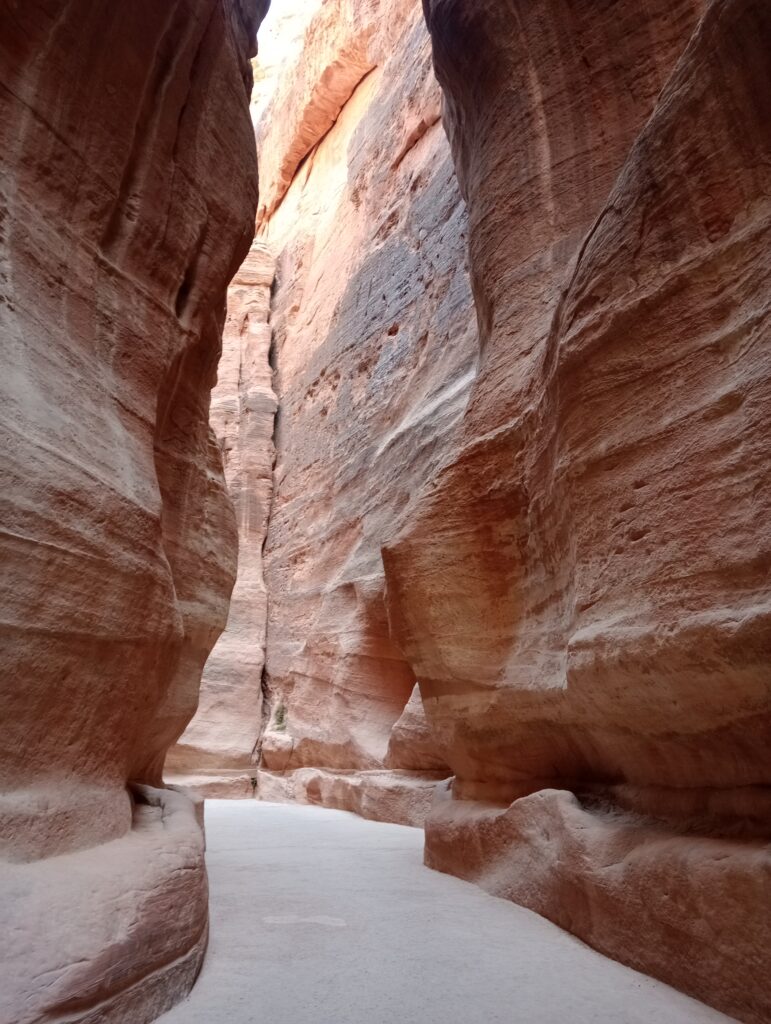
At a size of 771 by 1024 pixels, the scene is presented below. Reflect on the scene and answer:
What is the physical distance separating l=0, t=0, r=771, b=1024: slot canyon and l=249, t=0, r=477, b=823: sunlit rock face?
3.31 metres

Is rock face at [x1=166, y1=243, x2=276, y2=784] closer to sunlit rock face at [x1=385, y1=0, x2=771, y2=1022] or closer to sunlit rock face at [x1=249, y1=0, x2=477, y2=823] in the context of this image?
sunlit rock face at [x1=249, y1=0, x2=477, y2=823]

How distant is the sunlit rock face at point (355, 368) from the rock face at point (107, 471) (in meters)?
3.66

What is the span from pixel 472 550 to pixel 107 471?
256 centimetres

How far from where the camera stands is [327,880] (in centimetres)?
476

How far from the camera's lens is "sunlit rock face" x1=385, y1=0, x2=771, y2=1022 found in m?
2.76

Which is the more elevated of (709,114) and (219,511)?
(709,114)

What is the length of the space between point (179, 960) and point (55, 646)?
132cm

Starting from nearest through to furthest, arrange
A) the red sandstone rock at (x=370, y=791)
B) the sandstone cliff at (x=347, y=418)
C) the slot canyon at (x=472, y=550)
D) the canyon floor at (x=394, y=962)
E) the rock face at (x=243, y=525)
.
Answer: the canyon floor at (x=394, y=962), the slot canyon at (x=472, y=550), the red sandstone rock at (x=370, y=791), the sandstone cliff at (x=347, y=418), the rock face at (x=243, y=525)

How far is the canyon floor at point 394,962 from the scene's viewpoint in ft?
8.27

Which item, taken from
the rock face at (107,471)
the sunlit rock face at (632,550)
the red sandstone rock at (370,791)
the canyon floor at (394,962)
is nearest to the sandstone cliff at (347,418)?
the red sandstone rock at (370,791)

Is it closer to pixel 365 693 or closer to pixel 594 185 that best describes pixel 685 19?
pixel 594 185

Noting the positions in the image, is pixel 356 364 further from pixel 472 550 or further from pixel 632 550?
pixel 632 550

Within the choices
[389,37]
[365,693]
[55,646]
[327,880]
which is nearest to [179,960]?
[55,646]

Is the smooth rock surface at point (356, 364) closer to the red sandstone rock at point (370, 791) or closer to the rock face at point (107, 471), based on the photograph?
the red sandstone rock at point (370, 791)
